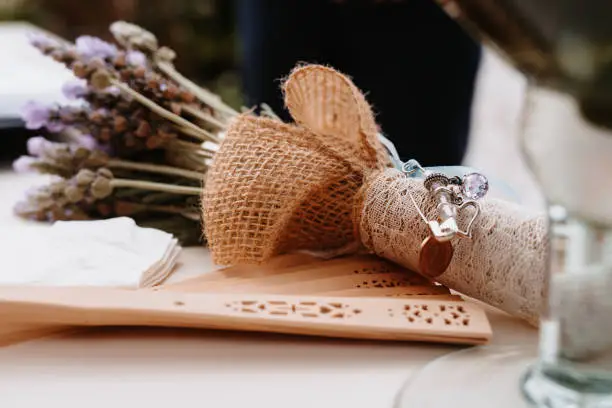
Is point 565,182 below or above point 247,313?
above

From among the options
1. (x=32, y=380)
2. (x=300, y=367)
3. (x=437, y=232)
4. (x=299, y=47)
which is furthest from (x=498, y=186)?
(x=299, y=47)

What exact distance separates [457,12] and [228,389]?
0.72 feet

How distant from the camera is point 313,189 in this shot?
602 mm

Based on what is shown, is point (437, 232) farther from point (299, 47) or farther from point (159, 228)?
point (299, 47)

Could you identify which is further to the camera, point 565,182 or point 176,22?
point 176,22

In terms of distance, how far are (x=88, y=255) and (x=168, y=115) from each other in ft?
0.50

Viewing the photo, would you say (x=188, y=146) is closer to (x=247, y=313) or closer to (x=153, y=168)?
(x=153, y=168)

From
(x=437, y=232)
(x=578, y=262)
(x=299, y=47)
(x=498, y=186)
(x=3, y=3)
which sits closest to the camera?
(x=578, y=262)

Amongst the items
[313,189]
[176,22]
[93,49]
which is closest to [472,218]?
[313,189]

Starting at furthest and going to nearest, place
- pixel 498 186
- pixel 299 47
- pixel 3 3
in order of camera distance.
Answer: pixel 3 3 < pixel 299 47 < pixel 498 186

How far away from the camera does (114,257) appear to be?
59 cm

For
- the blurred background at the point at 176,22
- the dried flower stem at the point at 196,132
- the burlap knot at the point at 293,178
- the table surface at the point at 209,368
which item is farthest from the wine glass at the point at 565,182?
the blurred background at the point at 176,22

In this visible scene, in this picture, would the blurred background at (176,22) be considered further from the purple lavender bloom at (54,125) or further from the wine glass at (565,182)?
the wine glass at (565,182)

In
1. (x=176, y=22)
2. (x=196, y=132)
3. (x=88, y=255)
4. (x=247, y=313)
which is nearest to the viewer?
(x=247, y=313)
